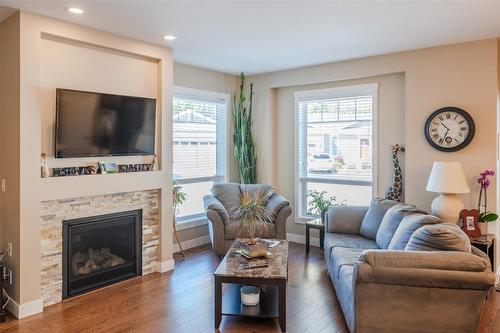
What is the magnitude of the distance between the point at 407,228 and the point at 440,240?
Answer: 596mm

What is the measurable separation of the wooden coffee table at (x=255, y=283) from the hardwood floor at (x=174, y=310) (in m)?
0.09

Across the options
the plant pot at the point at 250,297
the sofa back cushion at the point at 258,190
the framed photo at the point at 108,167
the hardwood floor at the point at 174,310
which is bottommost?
the hardwood floor at the point at 174,310

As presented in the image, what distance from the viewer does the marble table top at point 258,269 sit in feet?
9.61

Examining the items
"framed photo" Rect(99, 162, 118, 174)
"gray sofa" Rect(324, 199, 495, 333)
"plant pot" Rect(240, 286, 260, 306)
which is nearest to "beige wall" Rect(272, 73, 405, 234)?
"gray sofa" Rect(324, 199, 495, 333)

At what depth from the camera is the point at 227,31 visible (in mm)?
3799

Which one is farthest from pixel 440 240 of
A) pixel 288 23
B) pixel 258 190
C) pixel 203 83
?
pixel 203 83

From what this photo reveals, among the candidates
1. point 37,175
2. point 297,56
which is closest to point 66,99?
point 37,175

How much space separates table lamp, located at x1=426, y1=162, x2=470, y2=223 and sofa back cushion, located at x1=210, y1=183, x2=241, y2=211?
8.56 feet

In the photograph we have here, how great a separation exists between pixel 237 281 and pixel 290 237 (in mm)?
3063

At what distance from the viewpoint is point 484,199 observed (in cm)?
407

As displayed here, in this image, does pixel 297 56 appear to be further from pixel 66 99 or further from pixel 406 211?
pixel 66 99

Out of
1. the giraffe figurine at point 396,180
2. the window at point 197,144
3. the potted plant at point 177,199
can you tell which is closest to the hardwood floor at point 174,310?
the potted plant at point 177,199

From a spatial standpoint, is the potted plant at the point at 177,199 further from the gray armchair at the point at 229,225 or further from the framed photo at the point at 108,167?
the framed photo at the point at 108,167

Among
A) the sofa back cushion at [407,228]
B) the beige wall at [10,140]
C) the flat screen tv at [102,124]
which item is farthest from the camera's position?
the flat screen tv at [102,124]
